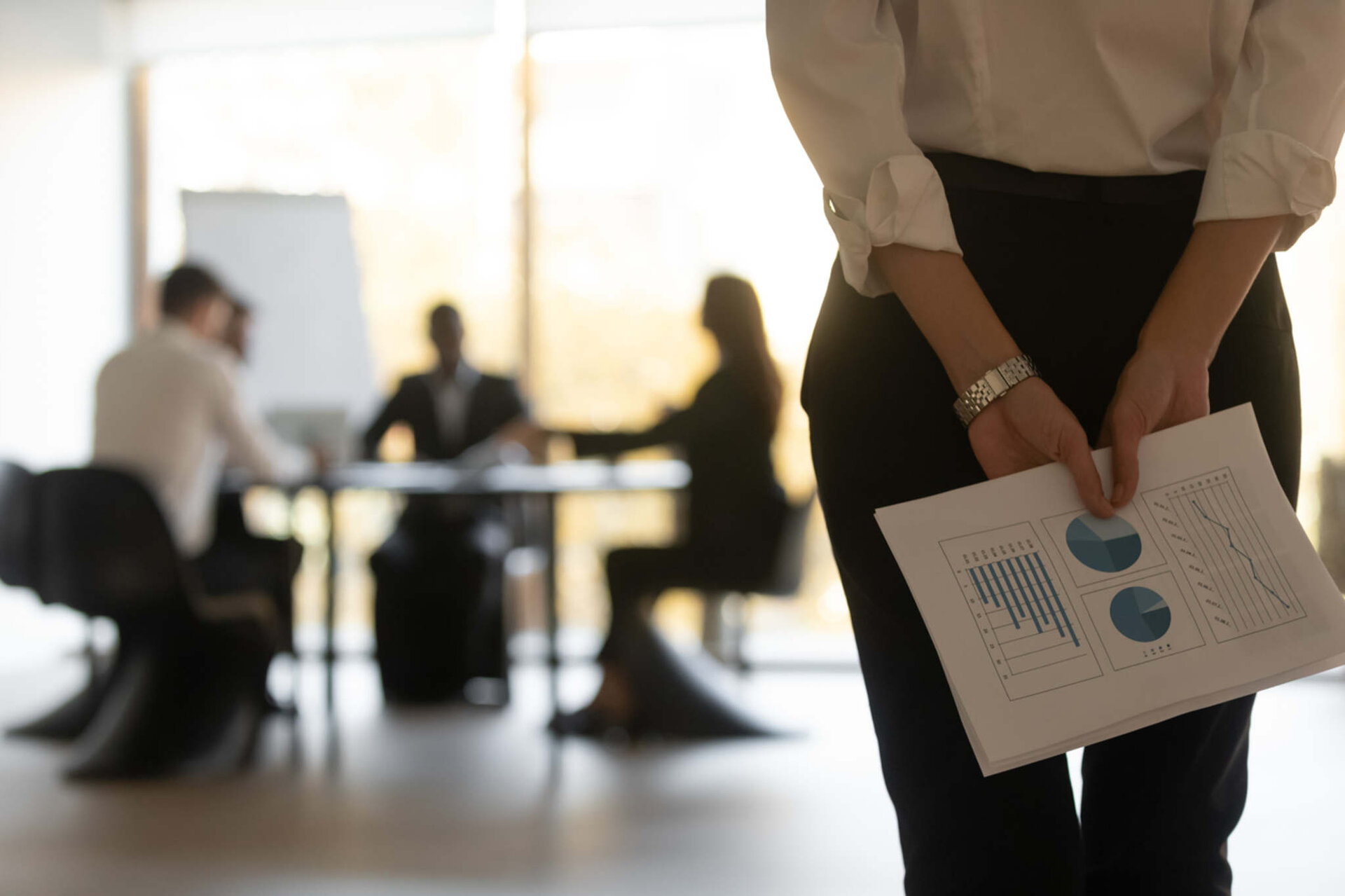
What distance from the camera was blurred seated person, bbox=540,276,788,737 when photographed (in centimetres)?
353

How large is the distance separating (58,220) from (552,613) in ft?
10.9

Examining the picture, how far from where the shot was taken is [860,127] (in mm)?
731

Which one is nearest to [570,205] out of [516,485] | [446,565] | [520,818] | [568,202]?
[568,202]

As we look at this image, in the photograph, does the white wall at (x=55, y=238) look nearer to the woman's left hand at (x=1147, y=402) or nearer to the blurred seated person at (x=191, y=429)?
the blurred seated person at (x=191, y=429)

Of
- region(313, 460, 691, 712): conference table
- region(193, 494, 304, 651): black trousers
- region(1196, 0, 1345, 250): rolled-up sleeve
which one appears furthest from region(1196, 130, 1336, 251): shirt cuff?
region(193, 494, 304, 651): black trousers

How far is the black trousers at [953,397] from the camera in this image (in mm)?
745

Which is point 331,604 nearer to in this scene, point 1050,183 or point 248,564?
point 248,564

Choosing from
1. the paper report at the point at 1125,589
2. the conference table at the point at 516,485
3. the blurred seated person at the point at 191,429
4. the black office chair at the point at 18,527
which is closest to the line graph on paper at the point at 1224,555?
the paper report at the point at 1125,589

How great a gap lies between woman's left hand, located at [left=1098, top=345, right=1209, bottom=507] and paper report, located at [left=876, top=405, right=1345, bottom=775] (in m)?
0.01

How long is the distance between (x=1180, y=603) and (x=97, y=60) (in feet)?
19.4

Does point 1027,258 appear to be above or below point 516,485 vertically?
above

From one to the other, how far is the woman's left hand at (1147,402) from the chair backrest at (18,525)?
3112mm

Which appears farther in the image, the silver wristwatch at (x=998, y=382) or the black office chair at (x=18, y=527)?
the black office chair at (x=18, y=527)

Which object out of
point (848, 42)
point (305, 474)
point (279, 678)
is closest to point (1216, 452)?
point (848, 42)
